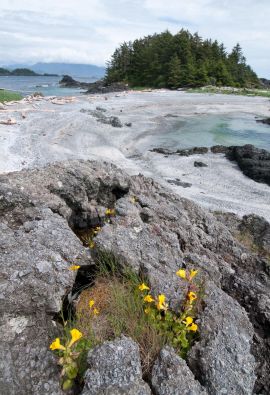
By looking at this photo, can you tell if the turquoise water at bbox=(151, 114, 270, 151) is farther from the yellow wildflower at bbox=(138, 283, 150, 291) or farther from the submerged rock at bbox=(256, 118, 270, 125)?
the yellow wildflower at bbox=(138, 283, 150, 291)

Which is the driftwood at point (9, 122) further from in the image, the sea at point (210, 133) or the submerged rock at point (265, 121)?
the submerged rock at point (265, 121)

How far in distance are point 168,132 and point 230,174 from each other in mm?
12247

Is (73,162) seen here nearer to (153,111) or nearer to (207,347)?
(207,347)

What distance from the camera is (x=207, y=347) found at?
3674mm

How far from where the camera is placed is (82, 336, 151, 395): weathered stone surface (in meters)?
3.09

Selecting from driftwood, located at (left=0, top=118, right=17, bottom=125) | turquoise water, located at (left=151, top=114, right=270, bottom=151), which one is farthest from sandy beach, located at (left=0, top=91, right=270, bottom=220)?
turquoise water, located at (left=151, top=114, right=270, bottom=151)

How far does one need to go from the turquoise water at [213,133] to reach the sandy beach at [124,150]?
3.08 feet

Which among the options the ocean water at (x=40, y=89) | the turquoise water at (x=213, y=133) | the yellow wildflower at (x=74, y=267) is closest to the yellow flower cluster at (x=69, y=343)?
the yellow wildflower at (x=74, y=267)

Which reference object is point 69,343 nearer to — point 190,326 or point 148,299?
point 148,299

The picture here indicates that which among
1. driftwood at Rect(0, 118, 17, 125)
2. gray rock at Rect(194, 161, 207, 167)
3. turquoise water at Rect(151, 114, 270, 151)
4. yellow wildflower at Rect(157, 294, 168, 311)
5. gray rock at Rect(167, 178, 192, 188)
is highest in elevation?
yellow wildflower at Rect(157, 294, 168, 311)

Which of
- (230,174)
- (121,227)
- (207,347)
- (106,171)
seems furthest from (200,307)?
(230,174)

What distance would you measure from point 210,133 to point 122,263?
28953 mm

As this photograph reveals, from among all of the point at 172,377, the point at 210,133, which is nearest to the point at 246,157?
the point at 210,133

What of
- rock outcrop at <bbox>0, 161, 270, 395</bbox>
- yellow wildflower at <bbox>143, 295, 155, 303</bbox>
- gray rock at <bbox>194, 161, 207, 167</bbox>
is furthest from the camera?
gray rock at <bbox>194, 161, 207, 167</bbox>
